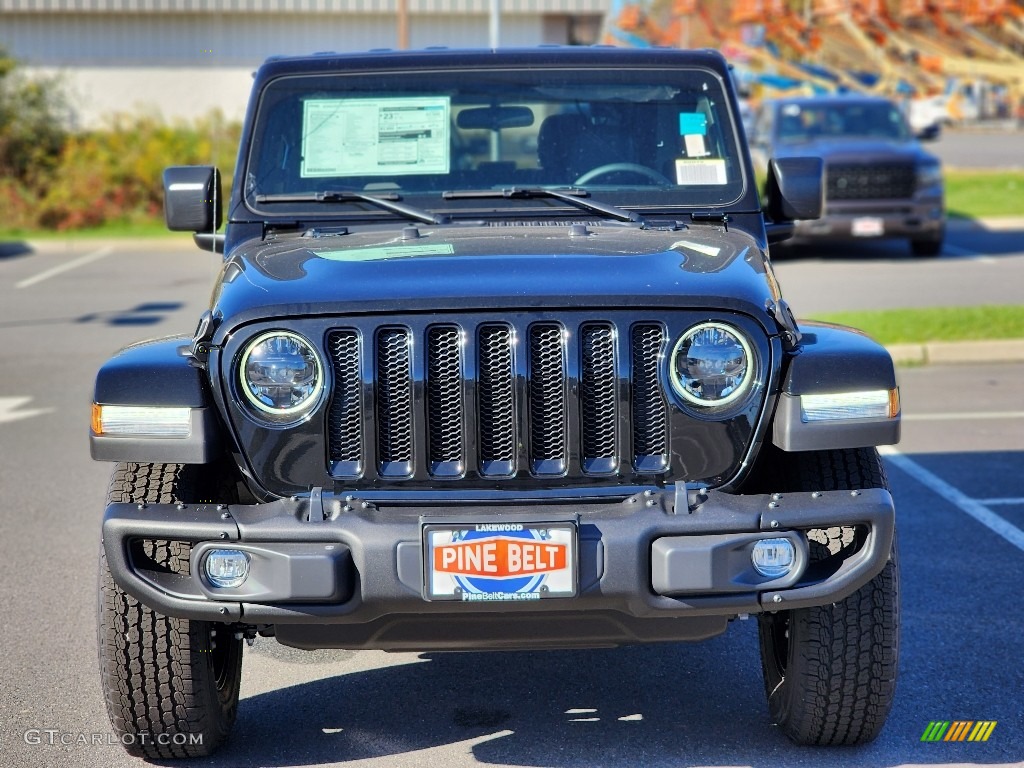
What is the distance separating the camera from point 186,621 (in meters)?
3.72

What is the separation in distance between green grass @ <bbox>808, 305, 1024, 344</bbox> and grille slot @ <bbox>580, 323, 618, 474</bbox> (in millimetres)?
6956

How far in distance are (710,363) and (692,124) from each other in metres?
1.62

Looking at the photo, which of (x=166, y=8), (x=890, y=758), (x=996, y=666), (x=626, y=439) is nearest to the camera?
(x=626, y=439)

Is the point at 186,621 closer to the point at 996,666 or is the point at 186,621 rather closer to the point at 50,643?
the point at 50,643

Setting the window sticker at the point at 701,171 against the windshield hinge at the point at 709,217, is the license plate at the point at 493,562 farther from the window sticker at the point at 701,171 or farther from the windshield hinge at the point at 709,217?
the window sticker at the point at 701,171

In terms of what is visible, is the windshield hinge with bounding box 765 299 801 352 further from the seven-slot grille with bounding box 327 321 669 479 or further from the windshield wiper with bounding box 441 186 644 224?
the windshield wiper with bounding box 441 186 644 224

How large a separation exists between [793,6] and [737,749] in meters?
71.6

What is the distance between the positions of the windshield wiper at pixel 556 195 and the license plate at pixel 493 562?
154 centimetres

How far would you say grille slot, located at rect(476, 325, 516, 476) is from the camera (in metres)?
3.57

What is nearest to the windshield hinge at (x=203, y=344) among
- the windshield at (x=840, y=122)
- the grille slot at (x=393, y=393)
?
the grille slot at (x=393, y=393)

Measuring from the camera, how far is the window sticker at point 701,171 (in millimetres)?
4832

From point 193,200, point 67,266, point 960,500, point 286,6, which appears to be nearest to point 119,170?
point 67,266

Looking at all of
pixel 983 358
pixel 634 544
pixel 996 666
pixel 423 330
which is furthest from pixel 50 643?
pixel 983 358

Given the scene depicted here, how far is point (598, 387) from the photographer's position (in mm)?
3586
